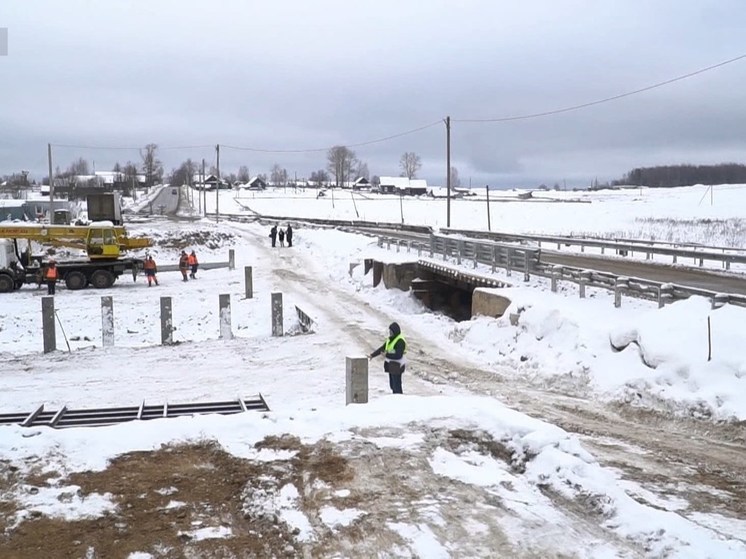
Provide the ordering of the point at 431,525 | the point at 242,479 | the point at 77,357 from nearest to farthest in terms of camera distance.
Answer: the point at 431,525
the point at 242,479
the point at 77,357

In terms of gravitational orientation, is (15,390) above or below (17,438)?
below

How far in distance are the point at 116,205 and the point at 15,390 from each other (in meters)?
40.7

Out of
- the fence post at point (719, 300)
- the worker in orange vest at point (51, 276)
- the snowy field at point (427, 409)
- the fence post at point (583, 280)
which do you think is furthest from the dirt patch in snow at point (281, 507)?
the worker in orange vest at point (51, 276)

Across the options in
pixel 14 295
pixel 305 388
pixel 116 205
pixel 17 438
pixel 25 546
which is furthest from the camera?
pixel 116 205

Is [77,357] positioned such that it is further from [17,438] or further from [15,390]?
[17,438]

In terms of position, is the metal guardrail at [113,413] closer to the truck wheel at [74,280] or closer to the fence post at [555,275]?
the fence post at [555,275]

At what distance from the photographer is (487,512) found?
239 inches

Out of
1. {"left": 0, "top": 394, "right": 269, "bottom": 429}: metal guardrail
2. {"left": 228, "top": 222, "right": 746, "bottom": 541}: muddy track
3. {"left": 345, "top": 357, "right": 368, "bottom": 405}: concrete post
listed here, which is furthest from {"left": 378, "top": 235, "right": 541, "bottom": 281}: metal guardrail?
{"left": 0, "top": 394, "right": 269, "bottom": 429}: metal guardrail

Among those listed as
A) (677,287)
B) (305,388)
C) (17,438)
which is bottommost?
(305,388)

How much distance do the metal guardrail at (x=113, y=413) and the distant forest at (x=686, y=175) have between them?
538ft

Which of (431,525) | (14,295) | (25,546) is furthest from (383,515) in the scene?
(14,295)

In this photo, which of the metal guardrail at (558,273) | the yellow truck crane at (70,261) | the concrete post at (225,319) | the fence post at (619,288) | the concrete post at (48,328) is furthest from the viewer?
the yellow truck crane at (70,261)

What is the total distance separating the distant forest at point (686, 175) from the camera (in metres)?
162

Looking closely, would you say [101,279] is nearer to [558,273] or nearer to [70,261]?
[70,261]
